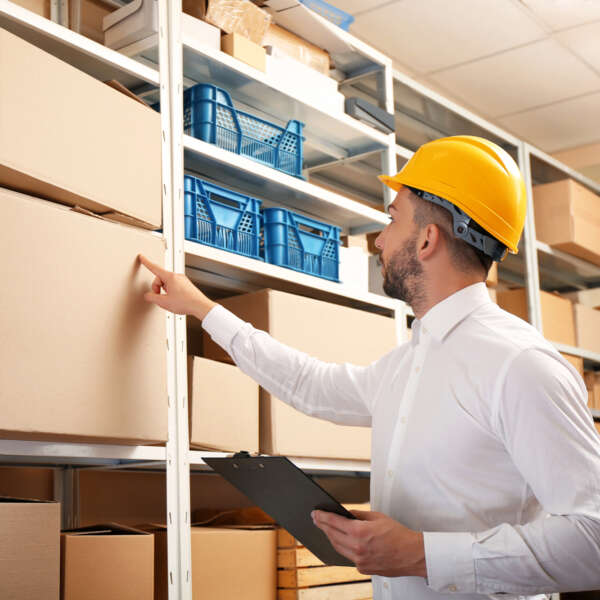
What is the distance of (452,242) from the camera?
162 cm

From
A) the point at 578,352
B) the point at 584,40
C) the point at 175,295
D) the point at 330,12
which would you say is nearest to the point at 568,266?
the point at 578,352

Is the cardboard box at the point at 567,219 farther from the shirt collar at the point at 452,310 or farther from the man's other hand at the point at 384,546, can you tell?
the man's other hand at the point at 384,546

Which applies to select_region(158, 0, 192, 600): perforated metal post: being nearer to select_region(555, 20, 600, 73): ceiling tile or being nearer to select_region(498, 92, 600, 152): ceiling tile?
select_region(555, 20, 600, 73): ceiling tile

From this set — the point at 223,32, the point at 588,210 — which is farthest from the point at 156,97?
the point at 588,210

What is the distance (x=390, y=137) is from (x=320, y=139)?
25 centimetres

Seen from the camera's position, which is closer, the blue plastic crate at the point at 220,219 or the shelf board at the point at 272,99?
the blue plastic crate at the point at 220,219

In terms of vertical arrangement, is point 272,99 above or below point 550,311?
above

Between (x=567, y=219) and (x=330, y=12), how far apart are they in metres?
1.74

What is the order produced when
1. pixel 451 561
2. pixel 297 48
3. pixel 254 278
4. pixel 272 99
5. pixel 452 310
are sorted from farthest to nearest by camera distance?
pixel 297 48, pixel 272 99, pixel 254 278, pixel 452 310, pixel 451 561

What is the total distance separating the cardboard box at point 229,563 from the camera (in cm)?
194

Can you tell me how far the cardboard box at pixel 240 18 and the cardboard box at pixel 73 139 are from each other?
0.55 metres

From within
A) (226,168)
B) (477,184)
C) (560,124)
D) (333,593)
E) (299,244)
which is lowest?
(333,593)

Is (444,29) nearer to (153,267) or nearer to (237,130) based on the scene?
(237,130)

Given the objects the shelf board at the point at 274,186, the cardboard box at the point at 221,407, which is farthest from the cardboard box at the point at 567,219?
the cardboard box at the point at 221,407
